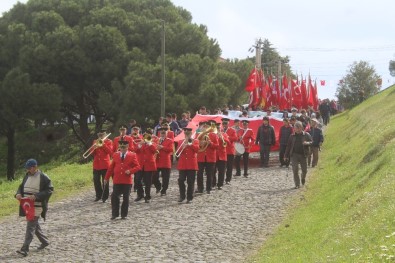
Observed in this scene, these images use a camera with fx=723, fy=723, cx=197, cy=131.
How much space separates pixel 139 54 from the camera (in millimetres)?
41125

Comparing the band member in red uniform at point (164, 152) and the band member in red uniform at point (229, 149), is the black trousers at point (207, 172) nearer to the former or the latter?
the band member in red uniform at point (164, 152)

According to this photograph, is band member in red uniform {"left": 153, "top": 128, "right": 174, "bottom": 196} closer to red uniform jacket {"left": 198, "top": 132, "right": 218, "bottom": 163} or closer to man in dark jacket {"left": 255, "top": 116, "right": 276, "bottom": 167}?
red uniform jacket {"left": 198, "top": 132, "right": 218, "bottom": 163}

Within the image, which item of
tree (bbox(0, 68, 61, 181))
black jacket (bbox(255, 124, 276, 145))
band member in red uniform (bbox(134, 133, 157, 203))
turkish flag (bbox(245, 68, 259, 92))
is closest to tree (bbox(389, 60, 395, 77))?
turkish flag (bbox(245, 68, 259, 92))

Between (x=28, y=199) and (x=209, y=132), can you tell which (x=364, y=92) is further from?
(x=28, y=199)

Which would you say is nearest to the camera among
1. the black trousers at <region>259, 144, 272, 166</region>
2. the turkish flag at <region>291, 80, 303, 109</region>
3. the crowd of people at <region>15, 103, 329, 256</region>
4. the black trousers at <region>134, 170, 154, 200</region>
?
the crowd of people at <region>15, 103, 329, 256</region>

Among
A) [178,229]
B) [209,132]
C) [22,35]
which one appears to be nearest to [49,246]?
[178,229]

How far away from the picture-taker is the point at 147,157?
19.2 meters

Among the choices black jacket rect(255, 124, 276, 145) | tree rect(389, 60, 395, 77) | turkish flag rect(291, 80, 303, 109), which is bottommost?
black jacket rect(255, 124, 276, 145)

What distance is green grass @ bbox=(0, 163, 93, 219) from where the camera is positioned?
66.8ft

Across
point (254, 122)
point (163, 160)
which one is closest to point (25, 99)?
point (254, 122)

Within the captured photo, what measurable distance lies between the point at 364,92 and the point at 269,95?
31438 millimetres

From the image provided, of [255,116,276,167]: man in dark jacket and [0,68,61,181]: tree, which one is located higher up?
[0,68,61,181]: tree

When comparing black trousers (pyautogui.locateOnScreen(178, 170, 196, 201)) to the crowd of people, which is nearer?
the crowd of people

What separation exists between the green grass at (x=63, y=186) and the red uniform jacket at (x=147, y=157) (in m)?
3.38
